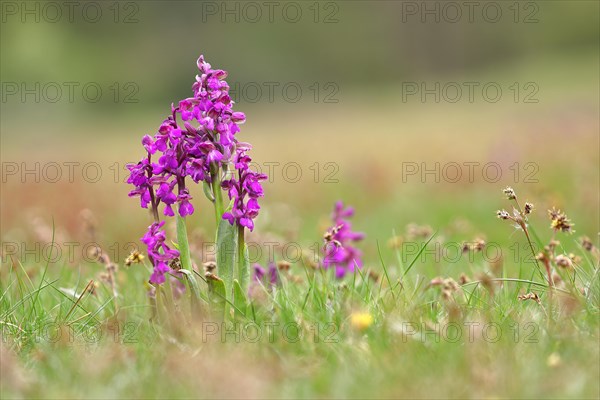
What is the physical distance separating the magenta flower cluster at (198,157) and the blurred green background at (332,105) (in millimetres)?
2680

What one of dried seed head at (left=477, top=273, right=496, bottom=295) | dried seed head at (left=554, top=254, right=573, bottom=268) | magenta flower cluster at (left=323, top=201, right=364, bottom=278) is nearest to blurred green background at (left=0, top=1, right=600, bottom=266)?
magenta flower cluster at (left=323, top=201, right=364, bottom=278)

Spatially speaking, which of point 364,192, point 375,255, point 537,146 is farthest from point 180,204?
point 537,146

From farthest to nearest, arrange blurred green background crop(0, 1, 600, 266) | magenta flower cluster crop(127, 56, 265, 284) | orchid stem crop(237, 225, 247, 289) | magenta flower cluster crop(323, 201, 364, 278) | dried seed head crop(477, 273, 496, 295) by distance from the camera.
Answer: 1. blurred green background crop(0, 1, 600, 266)
2. magenta flower cluster crop(323, 201, 364, 278)
3. orchid stem crop(237, 225, 247, 289)
4. magenta flower cluster crop(127, 56, 265, 284)
5. dried seed head crop(477, 273, 496, 295)

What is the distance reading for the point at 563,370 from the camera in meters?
2.64

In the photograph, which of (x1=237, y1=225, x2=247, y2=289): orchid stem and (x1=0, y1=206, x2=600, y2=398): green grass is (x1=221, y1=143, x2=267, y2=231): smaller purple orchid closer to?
(x1=237, y1=225, x2=247, y2=289): orchid stem

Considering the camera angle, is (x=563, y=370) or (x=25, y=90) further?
(x=25, y=90)

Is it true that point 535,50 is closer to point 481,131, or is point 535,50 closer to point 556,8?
point 556,8

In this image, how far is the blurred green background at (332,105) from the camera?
10.2 meters

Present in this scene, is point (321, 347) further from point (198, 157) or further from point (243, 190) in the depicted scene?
point (198, 157)

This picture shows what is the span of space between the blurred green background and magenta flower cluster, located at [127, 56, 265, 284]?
8.79 feet

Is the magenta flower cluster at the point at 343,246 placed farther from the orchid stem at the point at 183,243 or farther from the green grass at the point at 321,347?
the orchid stem at the point at 183,243

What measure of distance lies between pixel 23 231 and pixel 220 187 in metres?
6.81

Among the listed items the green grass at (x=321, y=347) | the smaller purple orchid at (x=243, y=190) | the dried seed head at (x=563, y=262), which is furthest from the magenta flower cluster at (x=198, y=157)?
the dried seed head at (x=563, y=262)

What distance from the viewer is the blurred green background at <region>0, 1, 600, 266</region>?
1018 centimetres
